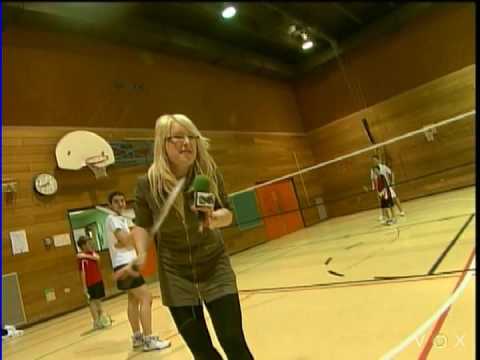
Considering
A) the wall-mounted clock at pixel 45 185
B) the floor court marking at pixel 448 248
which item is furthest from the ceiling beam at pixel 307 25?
the wall-mounted clock at pixel 45 185

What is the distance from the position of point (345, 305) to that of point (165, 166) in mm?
1592

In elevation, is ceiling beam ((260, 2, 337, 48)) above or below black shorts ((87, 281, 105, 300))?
above

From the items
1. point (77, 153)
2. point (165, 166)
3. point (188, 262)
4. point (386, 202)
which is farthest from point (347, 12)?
point (386, 202)

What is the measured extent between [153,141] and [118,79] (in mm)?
143

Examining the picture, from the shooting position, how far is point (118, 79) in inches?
31.3

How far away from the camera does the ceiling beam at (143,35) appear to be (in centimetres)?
29

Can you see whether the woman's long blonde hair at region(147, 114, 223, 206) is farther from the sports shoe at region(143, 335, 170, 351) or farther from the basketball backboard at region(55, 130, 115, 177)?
the sports shoe at region(143, 335, 170, 351)

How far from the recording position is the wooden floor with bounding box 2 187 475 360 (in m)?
1.55

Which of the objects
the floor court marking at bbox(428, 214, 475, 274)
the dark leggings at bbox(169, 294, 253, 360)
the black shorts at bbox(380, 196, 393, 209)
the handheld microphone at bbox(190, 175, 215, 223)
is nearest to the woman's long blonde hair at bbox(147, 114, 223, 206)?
the handheld microphone at bbox(190, 175, 215, 223)

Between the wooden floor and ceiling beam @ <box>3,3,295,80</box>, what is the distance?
0.39 m

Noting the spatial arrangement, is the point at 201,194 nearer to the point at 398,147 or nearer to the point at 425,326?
the point at 425,326

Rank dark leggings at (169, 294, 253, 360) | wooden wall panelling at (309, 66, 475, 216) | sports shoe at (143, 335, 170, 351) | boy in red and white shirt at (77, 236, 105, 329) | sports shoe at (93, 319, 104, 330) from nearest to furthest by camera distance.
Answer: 1. dark leggings at (169, 294, 253, 360)
2. wooden wall panelling at (309, 66, 475, 216)
3. sports shoe at (143, 335, 170, 351)
4. boy in red and white shirt at (77, 236, 105, 329)
5. sports shoe at (93, 319, 104, 330)

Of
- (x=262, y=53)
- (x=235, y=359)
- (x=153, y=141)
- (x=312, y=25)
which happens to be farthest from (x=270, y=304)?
(x=312, y=25)

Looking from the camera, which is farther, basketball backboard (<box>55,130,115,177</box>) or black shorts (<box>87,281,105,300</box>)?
black shorts (<box>87,281,105,300</box>)
